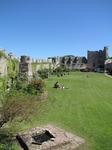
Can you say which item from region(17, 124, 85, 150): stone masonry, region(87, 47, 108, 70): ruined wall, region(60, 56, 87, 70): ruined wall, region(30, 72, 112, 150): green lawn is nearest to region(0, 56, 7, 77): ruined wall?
region(30, 72, 112, 150): green lawn

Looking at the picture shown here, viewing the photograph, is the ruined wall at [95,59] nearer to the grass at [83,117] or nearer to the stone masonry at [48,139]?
the grass at [83,117]

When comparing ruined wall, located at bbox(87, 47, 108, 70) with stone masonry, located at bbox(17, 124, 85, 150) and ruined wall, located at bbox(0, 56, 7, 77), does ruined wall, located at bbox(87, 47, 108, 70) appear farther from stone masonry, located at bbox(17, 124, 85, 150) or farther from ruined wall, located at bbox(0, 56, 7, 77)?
stone masonry, located at bbox(17, 124, 85, 150)

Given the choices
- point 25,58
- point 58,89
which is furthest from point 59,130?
point 25,58

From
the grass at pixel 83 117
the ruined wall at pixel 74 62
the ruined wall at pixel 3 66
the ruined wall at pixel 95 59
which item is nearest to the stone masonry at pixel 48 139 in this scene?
the grass at pixel 83 117

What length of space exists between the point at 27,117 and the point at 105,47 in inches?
1966

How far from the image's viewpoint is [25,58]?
27.7 m

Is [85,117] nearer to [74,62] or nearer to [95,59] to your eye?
[95,59]

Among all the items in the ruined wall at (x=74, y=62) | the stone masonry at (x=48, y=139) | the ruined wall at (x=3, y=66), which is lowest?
the stone masonry at (x=48, y=139)

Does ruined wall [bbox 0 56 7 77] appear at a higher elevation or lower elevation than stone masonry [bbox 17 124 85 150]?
higher

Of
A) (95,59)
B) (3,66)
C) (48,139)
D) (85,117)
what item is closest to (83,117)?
(85,117)

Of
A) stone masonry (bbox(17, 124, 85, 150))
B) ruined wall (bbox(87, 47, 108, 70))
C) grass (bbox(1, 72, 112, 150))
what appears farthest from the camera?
ruined wall (bbox(87, 47, 108, 70))

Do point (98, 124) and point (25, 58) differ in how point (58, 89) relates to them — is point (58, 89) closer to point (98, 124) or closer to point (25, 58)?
point (25, 58)

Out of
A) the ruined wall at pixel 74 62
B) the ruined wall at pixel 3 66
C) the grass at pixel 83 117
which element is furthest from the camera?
the ruined wall at pixel 74 62

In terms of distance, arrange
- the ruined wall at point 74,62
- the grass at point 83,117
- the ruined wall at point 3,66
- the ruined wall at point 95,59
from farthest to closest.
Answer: the ruined wall at point 74,62 < the ruined wall at point 95,59 < the ruined wall at point 3,66 < the grass at point 83,117
